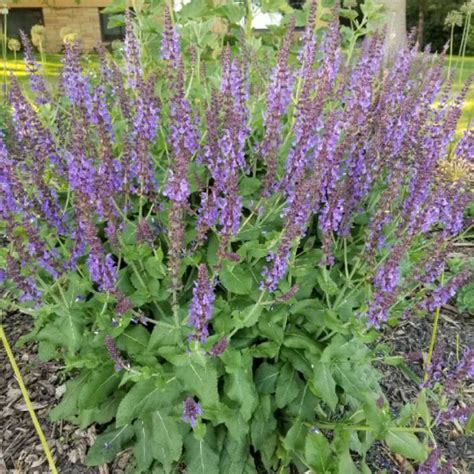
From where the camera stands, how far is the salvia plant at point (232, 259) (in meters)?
2.19

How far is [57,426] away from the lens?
304cm

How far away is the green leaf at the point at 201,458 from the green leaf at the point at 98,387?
461mm

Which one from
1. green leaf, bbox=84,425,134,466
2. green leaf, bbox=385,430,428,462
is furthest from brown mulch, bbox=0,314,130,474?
green leaf, bbox=385,430,428,462

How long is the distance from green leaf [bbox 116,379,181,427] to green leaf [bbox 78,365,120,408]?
0.23m

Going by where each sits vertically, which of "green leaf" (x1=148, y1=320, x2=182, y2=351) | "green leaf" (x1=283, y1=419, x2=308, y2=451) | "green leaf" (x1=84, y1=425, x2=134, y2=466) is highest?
"green leaf" (x1=148, y1=320, x2=182, y2=351)

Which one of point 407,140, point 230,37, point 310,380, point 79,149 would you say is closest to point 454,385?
point 310,380

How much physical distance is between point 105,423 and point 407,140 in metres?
2.13

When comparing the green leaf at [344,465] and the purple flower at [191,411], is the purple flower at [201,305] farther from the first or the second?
the green leaf at [344,465]

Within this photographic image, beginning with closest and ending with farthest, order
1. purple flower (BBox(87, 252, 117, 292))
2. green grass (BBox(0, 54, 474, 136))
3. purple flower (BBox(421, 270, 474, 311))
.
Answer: purple flower (BBox(87, 252, 117, 292)) < purple flower (BBox(421, 270, 474, 311)) < green grass (BBox(0, 54, 474, 136))

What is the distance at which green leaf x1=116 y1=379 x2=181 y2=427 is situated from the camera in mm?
2336

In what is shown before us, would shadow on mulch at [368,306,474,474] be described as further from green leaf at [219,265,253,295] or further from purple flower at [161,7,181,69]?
Answer: purple flower at [161,7,181,69]

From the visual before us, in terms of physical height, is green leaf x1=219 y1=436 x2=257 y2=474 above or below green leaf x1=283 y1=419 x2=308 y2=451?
below

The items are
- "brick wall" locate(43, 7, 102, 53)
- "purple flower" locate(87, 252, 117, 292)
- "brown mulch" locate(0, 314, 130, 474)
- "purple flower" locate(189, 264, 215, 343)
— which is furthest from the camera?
"brick wall" locate(43, 7, 102, 53)

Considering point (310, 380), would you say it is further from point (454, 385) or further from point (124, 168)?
point (124, 168)
